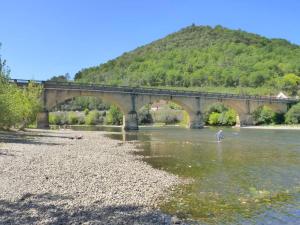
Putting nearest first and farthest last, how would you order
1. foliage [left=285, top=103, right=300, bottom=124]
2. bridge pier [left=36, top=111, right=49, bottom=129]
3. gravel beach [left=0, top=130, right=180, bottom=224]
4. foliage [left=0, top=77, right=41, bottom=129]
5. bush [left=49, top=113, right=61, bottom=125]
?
gravel beach [left=0, top=130, right=180, bottom=224]
foliage [left=0, top=77, right=41, bottom=129]
bridge pier [left=36, top=111, right=49, bottom=129]
foliage [left=285, top=103, right=300, bottom=124]
bush [left=49, top=113, right=61, bottom=125]

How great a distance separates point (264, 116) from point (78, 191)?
89797mm

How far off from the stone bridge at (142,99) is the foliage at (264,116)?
4.97ft

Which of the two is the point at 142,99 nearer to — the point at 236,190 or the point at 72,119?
the point at 72,119

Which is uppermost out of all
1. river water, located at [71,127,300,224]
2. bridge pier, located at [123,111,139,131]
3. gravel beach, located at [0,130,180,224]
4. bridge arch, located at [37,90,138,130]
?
bridge arch, located at [37,90,138,130]

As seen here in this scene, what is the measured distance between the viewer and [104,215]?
40.6 feet

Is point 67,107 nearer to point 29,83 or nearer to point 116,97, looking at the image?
point 116,97

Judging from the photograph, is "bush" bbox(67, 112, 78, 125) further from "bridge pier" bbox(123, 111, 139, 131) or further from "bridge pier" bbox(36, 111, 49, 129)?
"bridge pier" bbox(36, 111, 49, 129)

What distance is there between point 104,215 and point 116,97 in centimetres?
7001

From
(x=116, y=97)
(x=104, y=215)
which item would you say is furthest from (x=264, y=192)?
(x=116, y=97)

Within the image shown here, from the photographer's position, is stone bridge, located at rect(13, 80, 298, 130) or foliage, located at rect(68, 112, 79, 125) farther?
foliage, located at rect(68, 112, 79, 125)

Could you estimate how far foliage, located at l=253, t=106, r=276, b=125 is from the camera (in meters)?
99.7

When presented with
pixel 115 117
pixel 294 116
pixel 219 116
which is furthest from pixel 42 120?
pixel 115 117

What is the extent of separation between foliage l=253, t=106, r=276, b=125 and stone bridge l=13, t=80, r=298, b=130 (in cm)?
151

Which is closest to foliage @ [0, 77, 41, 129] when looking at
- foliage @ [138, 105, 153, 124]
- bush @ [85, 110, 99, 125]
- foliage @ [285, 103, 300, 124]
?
foliage @ [285, 103, 300, 124]
